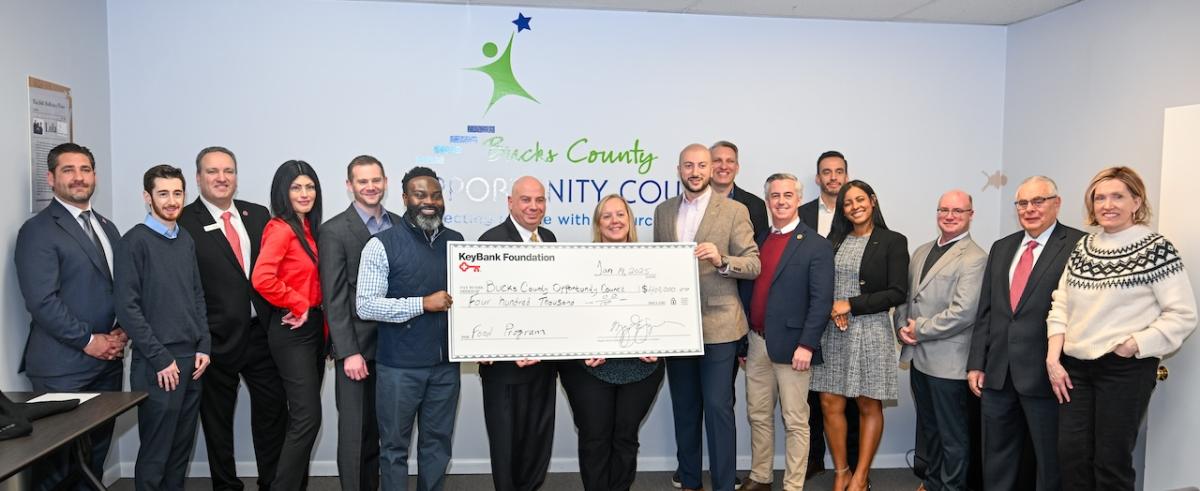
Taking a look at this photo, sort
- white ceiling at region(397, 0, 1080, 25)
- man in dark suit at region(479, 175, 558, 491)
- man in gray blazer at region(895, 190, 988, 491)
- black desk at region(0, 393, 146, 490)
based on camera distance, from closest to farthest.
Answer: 1. black desk at region(0, 393, 146, 490)
2. man in dark suit at region(479, 175, 558, 491)
3. man in gray blazer at region(895, 190, 988, 491)
4. white ceiling at region(397, 0, 1080, 25)

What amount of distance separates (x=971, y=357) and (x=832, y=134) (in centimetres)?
164

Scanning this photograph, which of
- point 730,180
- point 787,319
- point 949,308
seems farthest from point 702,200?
point 949,308

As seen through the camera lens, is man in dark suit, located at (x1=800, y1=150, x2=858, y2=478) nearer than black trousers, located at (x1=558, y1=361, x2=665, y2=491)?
No

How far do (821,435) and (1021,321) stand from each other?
143 centimetres

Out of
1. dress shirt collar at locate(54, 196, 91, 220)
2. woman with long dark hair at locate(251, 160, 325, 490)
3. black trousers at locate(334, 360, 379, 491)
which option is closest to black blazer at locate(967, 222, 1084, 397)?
black trousers at locate(334, 360, 379, 491)

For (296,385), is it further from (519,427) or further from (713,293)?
(713,293)

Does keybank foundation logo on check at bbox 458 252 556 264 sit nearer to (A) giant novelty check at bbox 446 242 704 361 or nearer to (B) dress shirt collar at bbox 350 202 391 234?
(A) giant novelty check at bbox 446 242 704 361

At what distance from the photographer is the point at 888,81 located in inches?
179

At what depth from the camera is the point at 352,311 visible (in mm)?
3203

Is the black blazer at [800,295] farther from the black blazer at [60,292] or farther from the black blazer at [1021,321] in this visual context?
the black blazer at [60,292]

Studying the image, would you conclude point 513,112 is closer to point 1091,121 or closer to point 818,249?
point 818,249

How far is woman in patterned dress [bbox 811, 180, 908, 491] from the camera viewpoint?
11.6ft

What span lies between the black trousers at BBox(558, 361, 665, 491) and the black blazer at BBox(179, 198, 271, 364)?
4.83 ft

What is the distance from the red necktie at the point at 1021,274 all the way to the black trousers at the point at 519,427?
6.80 ft
